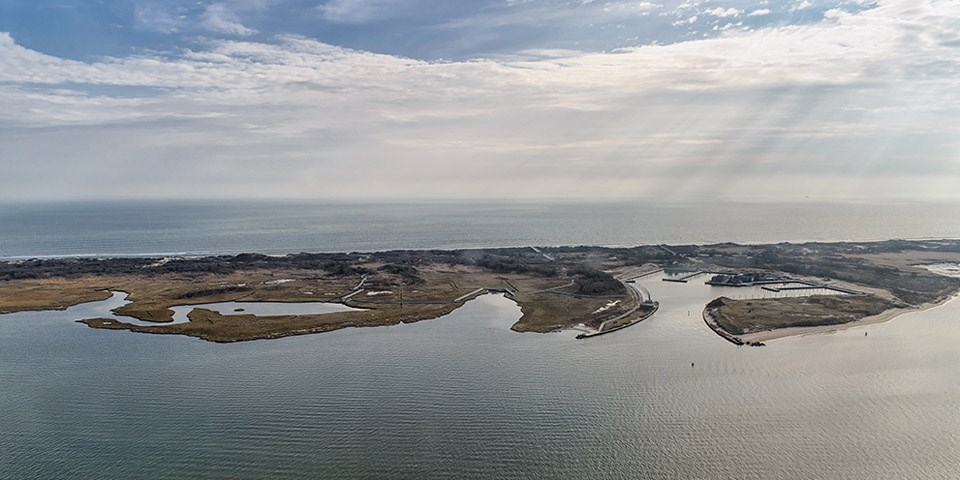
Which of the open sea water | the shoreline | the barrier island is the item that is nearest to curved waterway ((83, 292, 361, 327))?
the barrier island

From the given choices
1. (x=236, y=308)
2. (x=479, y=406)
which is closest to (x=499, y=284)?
(x=236, y=308)

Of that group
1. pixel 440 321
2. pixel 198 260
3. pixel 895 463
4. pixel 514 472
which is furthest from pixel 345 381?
pixel 198 260

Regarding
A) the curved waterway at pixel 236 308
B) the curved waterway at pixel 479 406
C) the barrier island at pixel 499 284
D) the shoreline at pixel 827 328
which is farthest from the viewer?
the curved waterway at pixel 236 308

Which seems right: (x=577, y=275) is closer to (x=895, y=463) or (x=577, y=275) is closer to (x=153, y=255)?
(x=895, y=463)

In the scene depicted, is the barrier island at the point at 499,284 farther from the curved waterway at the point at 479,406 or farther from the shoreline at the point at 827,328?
the curved waterway at the point at 479,406

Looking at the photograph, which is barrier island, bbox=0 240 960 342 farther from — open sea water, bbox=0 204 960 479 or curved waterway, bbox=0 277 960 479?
curved waterway, bbox=0 277 960 479

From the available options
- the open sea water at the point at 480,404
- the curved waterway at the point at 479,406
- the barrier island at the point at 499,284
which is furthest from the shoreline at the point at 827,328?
the curved waterway at the point at 479,406

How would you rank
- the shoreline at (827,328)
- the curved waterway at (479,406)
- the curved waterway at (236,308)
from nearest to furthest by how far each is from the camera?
the curved waterway at (479,406), the shoreline at (827,328), the curved waterway at (236,308)
